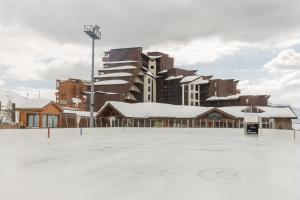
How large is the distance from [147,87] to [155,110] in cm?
1966

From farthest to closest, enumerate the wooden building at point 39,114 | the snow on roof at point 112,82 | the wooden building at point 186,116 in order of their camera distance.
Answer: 1. the snow on roof at point 112,82
2. the wooden building at point 186,116
3. the wooden building at point 39,114

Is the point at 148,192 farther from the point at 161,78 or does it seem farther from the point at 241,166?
the point at 161,78

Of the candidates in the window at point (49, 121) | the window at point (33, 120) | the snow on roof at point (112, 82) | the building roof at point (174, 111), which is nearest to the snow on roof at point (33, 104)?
the window at point (49, 121)

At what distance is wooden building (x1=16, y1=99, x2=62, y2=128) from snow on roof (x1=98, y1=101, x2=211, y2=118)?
2202 centimetres

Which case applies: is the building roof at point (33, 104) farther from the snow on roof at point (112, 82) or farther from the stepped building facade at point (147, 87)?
the snow on roof at point (112, 82)

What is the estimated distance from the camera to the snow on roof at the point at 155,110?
73.2 metres

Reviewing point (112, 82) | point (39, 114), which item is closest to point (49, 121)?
point (39, 114)

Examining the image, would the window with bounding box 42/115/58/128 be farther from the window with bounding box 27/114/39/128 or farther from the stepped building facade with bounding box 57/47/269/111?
the stepped building facade with bounding box 57/47/269/111

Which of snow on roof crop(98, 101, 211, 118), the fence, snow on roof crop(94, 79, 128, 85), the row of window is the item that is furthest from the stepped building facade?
the row of window

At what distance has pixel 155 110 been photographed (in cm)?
7550

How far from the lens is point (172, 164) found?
1170 centimetres

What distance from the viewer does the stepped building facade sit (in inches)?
3371

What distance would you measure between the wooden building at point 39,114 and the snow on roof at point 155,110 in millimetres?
22022

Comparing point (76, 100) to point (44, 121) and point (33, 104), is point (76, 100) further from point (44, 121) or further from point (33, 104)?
point (44, 121)
